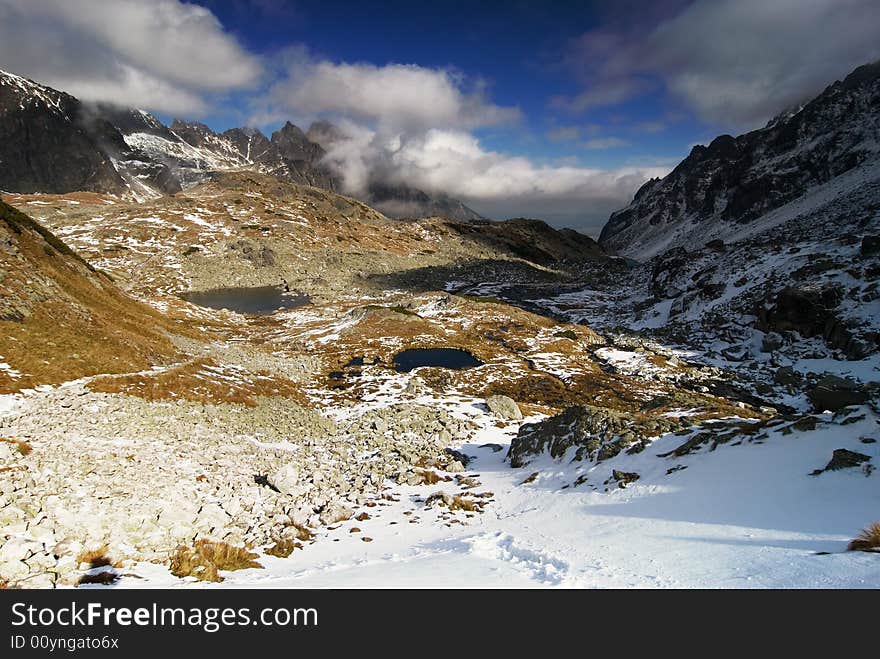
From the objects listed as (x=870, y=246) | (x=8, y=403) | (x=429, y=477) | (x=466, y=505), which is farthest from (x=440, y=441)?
(x=870, y=246)

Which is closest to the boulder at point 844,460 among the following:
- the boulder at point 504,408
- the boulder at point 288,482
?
the boulder at point 288,482

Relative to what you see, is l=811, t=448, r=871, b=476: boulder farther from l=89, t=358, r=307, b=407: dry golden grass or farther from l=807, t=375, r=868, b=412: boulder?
l=89, t=358, r=307, b=407: dry golden grass

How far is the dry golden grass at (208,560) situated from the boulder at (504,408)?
22.8 meters

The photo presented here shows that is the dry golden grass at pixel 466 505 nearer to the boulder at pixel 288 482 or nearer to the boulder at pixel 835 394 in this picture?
the boulder at pixel 288 482

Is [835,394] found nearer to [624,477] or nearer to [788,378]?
[788,378]

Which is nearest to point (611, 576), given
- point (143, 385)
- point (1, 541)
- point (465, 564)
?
point (465, 564)

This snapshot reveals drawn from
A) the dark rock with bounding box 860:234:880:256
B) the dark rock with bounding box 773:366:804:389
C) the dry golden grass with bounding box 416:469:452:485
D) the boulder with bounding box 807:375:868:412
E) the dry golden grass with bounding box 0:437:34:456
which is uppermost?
the dark rock with bounding box 860:234:880:256

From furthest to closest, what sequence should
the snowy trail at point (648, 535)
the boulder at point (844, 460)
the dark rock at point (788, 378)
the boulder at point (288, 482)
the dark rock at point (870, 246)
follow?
the dark rock at point (870, 246) < the dark rock at point (788, 378) < the boulder at point (288, 482) < the boulder at point (844, 460) < the snowy trail at point (648, 535)

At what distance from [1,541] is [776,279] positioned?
3126 inches

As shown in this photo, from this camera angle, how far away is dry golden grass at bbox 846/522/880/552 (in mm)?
7561

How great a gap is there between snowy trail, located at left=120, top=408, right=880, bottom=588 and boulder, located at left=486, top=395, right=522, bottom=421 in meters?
14.8

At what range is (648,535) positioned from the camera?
11.5 m

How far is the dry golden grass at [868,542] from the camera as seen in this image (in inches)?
298

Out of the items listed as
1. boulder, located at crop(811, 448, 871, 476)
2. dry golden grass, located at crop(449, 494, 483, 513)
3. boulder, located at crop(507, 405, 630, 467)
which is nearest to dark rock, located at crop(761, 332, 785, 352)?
boulder, located at crop(507, 405, 630, 467)
